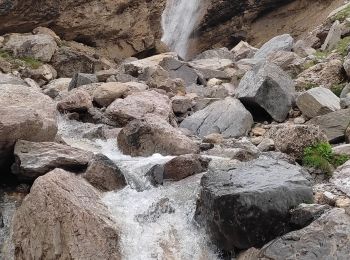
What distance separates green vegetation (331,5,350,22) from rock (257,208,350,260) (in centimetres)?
2040

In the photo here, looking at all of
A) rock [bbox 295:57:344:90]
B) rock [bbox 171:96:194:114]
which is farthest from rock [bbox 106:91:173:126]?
rock [bbox 295:57:344:90]

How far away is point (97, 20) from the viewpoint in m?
25.4

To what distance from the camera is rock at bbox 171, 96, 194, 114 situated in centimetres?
1642

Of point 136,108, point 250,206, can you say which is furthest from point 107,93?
point 250,206

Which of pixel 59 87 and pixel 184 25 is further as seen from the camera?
pixel 184 25

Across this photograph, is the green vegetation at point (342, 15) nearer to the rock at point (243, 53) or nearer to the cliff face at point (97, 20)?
the rock at point (243, 53)

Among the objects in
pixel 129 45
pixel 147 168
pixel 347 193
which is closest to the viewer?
pixel 347 193

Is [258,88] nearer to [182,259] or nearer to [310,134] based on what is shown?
[310,134]

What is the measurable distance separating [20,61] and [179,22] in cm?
1665

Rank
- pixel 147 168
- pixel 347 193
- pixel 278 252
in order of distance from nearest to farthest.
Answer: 1. pixel 278 252
2. pixel 347 193
3. pixel 147 168

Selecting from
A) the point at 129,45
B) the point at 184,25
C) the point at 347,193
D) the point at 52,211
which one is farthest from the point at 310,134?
the point at 184,25

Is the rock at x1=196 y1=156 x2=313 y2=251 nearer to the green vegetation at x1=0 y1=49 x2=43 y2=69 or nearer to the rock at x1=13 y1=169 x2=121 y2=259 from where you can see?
the rock at x1=13 y1=169 x2=121 y2=259

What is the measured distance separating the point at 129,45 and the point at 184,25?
32.2 ft

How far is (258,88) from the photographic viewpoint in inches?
603
